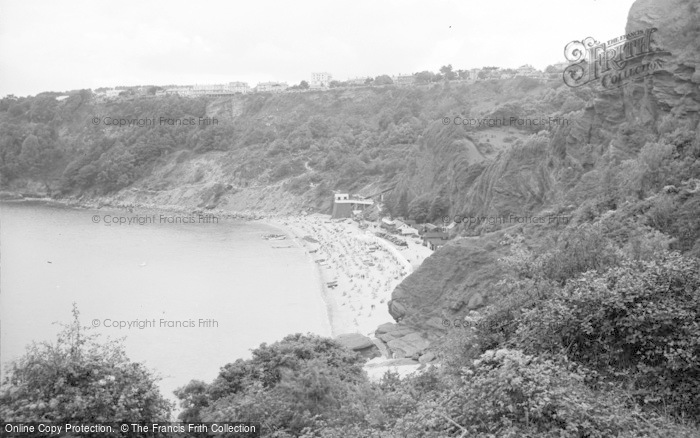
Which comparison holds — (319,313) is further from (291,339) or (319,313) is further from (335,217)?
(335,217)

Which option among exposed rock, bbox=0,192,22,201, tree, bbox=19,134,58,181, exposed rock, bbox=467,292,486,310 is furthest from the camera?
tree, bbox=19,134,58,181

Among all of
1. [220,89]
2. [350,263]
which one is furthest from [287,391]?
[220,89]

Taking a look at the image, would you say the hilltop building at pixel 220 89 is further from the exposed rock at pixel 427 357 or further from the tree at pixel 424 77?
the exposed rock at pixel 427 357

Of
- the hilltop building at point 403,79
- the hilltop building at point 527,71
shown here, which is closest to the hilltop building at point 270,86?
the hilltop building at point 403,79

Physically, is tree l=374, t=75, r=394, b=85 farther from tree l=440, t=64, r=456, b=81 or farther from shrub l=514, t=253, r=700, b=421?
shrub l=514, t=253, r=700, b=421

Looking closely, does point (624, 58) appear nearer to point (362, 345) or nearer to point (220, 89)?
point (362, 345)

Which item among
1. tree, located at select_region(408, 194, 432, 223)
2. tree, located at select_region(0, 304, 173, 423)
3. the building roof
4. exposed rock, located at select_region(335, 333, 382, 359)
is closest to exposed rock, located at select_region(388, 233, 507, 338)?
exposed rock, located at select_region(335, 333, 382, 359)
